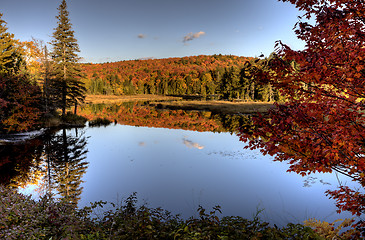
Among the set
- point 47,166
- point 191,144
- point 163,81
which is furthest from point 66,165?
point 163,81

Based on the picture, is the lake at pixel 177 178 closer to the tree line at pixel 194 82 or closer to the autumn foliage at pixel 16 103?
the autumn foliage at pixel 16 103

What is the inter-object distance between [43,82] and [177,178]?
2811 centimetres

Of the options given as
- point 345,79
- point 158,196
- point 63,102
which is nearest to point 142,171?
point 158,196

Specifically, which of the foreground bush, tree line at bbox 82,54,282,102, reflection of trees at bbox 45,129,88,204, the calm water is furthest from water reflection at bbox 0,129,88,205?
tree line at bbox 82,54,282,102

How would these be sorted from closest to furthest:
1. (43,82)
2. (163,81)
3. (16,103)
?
(16,103) < (43,82) < (163,81)

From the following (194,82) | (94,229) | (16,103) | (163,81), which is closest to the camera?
(94,229)

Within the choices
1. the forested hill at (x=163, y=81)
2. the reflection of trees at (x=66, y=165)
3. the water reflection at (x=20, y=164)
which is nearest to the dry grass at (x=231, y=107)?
the forested hill at (x=163, y=81)

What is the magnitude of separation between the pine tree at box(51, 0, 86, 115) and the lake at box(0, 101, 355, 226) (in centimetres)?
1392

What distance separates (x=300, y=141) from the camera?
5.34m

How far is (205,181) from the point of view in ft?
43.3

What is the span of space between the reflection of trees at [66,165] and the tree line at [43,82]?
393cm

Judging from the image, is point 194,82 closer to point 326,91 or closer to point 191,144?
point 191,144

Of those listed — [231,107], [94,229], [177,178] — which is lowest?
[177,178]

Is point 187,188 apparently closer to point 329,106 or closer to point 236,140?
point 329,106
